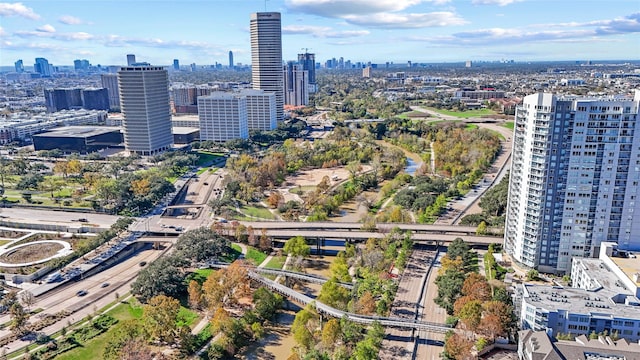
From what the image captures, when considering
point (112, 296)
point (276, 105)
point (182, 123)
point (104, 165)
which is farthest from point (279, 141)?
point (112, 296)

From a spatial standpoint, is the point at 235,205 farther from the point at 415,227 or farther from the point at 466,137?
the point at 466,137

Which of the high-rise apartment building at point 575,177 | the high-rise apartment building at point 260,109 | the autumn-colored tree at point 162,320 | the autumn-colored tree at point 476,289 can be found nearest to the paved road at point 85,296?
the autumn-colored tree at point 162,320

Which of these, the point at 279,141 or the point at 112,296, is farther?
the point at 279,141

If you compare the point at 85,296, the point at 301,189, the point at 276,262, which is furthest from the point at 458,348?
the point at 301,189

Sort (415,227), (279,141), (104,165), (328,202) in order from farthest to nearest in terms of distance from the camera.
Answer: (279,141), (104,165), (328,202), (415,227)

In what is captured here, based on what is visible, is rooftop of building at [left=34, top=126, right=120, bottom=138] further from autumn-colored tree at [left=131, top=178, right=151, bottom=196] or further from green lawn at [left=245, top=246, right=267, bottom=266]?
green lawn at [left=245, top=246, right=267, bottom=266]

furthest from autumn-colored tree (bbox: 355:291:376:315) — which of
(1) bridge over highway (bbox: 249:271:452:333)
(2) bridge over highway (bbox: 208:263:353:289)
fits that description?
(2) bridge over highway (bbox: 208:263:353:289)
